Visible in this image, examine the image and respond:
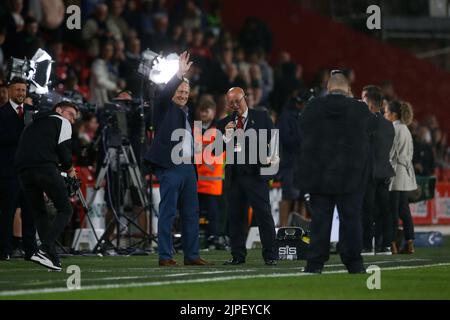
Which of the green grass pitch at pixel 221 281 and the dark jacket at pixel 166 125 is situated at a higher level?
the dark jacket at pixel 166 125

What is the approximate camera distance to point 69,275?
13.8 metres

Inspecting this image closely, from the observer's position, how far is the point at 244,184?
1573cm

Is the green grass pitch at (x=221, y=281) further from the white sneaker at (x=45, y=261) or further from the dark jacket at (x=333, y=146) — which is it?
the dark jacket at (x=333, y=146)

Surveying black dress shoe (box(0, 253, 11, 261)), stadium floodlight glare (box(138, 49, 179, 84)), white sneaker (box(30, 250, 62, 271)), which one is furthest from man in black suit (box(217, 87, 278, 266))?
black dress shoe (box(0, 253, 11, 261))

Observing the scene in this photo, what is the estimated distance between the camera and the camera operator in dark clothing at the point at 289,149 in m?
21.6

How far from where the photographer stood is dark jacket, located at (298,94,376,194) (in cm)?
1336

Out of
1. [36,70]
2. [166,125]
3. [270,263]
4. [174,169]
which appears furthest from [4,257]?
[270,263]

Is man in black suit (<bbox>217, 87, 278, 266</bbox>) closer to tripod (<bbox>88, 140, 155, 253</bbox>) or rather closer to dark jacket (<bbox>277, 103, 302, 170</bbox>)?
tripod (<bbox>88, 140, 155, 253</bbox>)

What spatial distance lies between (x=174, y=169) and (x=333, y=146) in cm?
250

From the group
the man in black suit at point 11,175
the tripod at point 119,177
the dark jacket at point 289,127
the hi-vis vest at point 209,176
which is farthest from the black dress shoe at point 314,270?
the dark jacket at point 289,127

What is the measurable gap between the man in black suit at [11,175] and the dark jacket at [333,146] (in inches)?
181

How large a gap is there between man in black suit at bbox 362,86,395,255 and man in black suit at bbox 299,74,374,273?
4449mm
